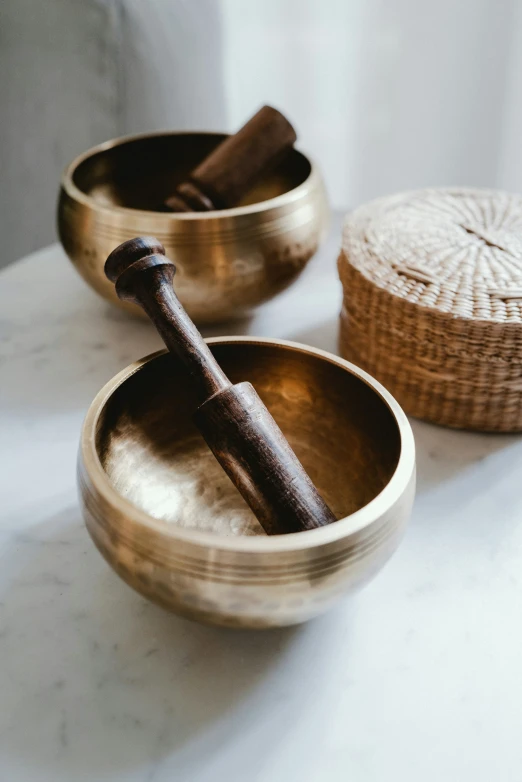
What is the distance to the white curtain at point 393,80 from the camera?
4.50ft

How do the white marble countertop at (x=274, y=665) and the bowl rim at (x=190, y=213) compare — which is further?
the bowl rim at (x=190, y=213)

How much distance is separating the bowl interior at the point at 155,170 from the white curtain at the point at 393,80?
350 millimetres

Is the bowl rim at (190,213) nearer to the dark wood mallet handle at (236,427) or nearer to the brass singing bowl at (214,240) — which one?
the brass singing bowl at (214,240)

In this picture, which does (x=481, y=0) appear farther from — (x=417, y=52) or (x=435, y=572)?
(x=435, y=572)

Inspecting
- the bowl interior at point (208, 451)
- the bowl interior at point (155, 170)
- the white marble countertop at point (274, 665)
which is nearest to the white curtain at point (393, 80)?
the bowl interior at point (155, 170)

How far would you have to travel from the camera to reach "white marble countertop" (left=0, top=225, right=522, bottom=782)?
513 millimetres

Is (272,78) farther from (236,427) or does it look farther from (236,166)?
(236,427)

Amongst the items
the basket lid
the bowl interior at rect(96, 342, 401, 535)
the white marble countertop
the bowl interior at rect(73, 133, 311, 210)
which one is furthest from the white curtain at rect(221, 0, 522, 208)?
the white marble countertop

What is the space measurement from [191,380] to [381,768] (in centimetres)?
33

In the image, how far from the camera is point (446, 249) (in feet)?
2.72

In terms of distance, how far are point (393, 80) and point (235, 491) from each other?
1.05m

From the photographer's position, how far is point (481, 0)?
1.33 metres

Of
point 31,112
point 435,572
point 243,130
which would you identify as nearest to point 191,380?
point 435,572

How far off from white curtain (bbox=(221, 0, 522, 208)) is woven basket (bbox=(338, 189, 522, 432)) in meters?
0.57
